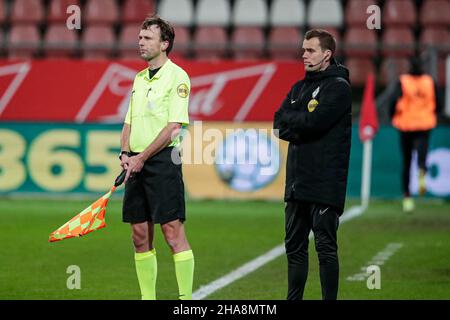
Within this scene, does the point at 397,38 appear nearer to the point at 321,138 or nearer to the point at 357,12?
the point at 357,12

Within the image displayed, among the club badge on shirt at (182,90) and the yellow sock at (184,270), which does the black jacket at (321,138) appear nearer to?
the club badge on shirt at (182,90)

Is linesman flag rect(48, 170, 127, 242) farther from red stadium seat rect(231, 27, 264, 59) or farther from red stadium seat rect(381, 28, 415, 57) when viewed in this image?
red stadium seat rect(381, 28, 415, 57)

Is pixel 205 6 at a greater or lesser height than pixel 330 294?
greater

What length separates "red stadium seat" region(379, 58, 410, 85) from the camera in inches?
691

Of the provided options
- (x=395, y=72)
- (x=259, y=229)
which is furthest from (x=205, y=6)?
(x=259, y=229)

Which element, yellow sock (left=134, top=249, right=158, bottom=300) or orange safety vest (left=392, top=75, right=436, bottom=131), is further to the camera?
orange safety vest (left=392, top=75, right=436, bottom=131)

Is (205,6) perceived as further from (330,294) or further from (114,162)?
(330,294)

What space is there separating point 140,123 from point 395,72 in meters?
11.5

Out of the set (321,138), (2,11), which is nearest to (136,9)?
(2,11)

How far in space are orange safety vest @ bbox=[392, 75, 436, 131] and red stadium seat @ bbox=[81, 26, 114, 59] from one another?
5673mm

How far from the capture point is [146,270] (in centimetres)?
700

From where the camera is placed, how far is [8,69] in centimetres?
1633

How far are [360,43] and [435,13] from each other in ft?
5.64

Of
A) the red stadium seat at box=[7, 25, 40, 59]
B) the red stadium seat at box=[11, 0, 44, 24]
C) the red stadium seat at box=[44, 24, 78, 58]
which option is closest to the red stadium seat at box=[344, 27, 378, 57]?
the red stadium seat at box=[44, 24, 78, 58]
